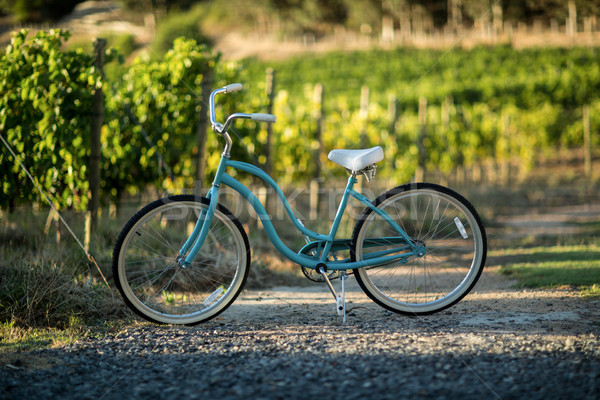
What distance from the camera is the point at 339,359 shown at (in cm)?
249

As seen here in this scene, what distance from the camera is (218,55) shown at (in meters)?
6.17

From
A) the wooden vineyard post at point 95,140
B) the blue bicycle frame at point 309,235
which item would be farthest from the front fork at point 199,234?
the wooden vineyard post at point 95,140

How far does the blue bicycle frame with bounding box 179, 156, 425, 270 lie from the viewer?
313 cm

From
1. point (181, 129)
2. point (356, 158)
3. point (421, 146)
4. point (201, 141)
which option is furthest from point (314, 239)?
point (421, 146)

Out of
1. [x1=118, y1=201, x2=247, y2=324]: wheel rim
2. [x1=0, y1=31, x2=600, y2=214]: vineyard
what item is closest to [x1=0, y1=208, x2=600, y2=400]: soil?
[x1=118, y1=201, x2=247, y2=324]: wheel rim

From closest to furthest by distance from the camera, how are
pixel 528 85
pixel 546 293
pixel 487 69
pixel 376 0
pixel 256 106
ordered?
pixel 546 293, pixel 256 106, pixel 528 85, pixel 487 69, pixel 376 0

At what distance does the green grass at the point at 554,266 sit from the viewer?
396 cm

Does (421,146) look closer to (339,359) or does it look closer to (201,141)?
(201,141)

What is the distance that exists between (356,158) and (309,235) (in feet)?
1.64

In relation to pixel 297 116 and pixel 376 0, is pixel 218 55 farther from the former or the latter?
pixel 376 0

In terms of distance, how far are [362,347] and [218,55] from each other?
14.2 feet

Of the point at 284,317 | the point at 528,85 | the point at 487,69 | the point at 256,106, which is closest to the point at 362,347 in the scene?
the point at 284,317

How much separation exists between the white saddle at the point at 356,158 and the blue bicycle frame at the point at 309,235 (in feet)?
0.27

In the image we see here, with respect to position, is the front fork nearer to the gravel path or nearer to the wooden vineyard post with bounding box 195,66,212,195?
the gravel path
